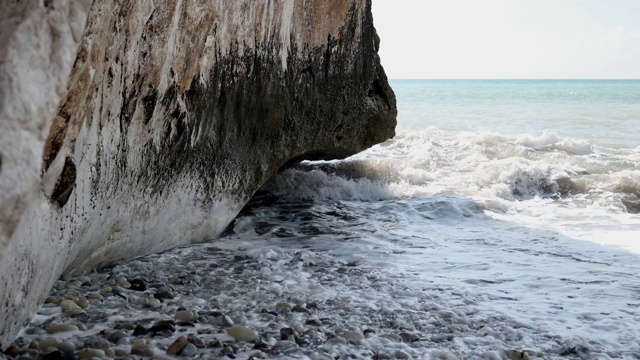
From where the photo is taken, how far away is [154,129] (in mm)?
4379

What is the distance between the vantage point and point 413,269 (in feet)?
16.2

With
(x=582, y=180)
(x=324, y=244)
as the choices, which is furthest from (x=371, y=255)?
(x=582, y=180)

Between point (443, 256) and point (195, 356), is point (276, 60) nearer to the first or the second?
point (443, 256)

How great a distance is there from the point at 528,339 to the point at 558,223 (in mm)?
3667

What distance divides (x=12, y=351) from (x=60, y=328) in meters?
0.37

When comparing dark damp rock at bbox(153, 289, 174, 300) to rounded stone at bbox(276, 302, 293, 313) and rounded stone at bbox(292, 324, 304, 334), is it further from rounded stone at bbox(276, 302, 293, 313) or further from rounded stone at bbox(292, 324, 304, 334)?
rounded stone at bbox(292, 324, 304, 334)

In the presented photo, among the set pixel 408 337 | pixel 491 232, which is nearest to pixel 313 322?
pixel 408 337

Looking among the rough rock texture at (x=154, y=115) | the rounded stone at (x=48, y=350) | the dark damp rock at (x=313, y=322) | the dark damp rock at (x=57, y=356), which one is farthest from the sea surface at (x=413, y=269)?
the rough rock texture at (x=154, y=115)

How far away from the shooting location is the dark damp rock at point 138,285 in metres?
4.17

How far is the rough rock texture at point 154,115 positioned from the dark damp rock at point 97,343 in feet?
0.98

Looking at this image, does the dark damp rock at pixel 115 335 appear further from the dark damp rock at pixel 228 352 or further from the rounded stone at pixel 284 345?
the rounded stone at pixel 284 345

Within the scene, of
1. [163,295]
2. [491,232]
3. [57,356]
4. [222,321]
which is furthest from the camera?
[491,232]

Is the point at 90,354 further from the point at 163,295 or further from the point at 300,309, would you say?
the point at 300,309

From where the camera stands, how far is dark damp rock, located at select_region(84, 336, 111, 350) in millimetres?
3150
